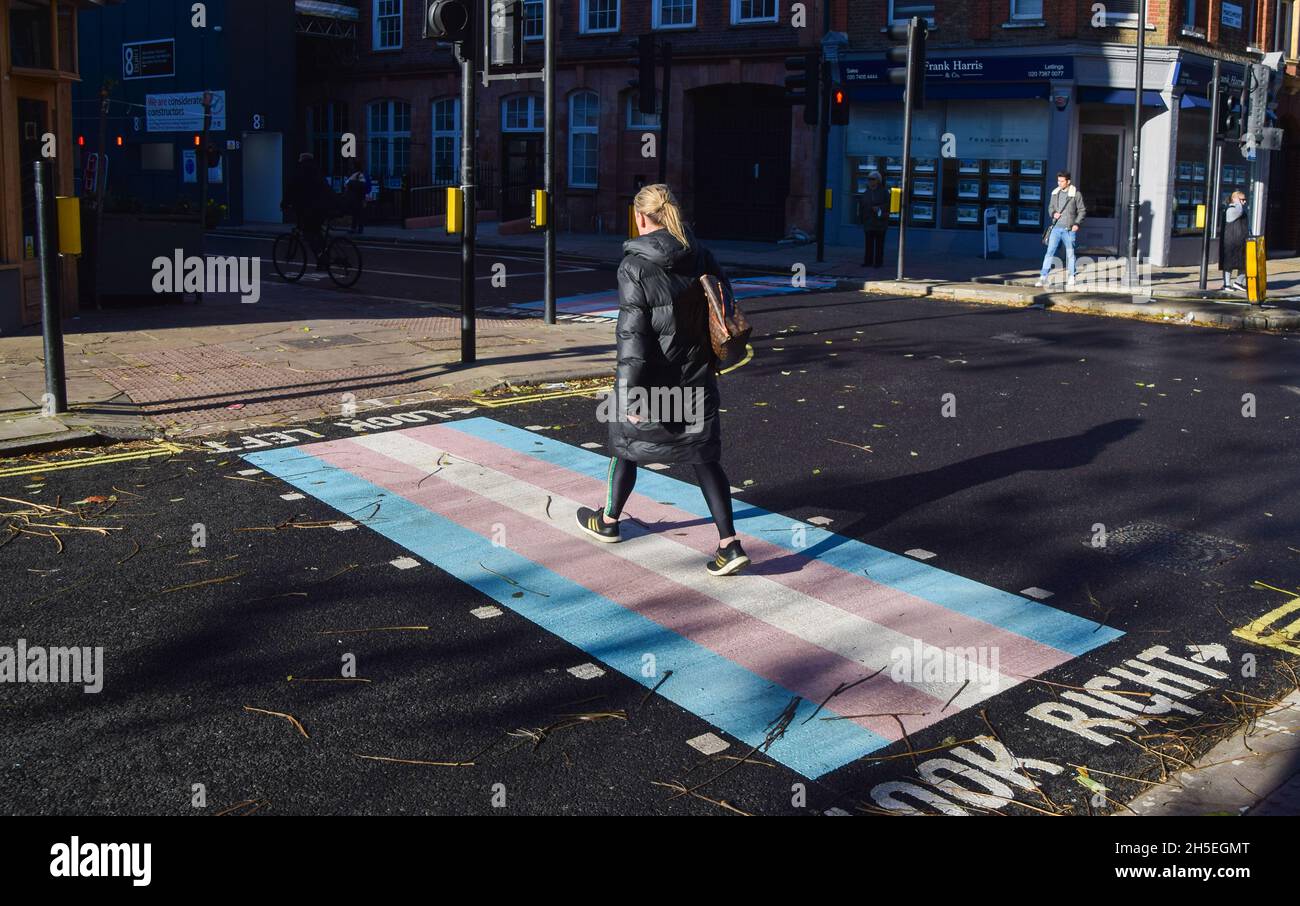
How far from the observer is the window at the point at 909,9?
28094 mm

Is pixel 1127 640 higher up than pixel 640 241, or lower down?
→ lower down

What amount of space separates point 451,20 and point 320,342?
365 cm

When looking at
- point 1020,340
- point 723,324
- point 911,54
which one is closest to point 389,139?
point 911,54

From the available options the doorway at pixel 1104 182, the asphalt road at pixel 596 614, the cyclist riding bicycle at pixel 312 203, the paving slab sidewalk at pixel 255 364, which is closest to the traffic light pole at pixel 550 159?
the paving slab sidewalk at pixel 255 364

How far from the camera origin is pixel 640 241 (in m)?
5.98

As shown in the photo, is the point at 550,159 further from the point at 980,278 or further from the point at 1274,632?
the point at 1274,632

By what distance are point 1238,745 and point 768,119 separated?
2846 cm

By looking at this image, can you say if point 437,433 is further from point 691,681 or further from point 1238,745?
point 1238,745

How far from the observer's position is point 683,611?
18.8ft

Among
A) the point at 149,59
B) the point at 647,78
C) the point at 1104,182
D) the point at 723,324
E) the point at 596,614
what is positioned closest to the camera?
the point at 596,614

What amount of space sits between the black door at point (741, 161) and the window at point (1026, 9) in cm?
580

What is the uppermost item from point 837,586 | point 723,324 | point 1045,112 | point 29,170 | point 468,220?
point 1045,112

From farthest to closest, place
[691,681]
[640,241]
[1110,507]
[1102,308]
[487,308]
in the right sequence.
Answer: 1. [1102,308]
2. [487,308]
3. [1110,507]
4. [640,241]
5. [691,681]
